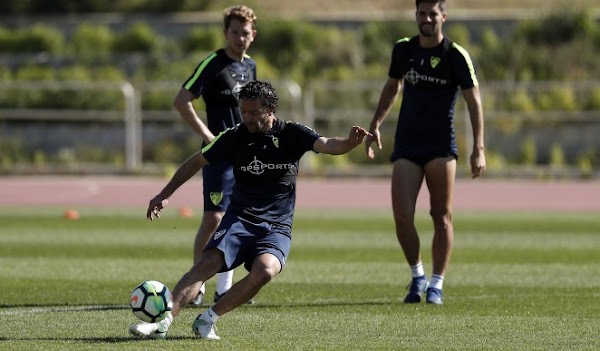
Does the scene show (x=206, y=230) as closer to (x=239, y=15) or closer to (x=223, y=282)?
(x=223, y=282)

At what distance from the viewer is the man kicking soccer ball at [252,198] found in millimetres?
7914

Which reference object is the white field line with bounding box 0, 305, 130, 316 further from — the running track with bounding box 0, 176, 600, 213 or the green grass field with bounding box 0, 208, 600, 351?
the running track with bounding box 0, 176, 600, 213

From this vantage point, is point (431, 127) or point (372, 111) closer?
point (431, 127)

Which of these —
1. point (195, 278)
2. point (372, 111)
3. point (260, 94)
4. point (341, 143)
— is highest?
point (260, 94)

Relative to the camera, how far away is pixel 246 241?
8.11 meters

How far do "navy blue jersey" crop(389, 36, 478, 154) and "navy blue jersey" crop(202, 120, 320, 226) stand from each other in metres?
2.06

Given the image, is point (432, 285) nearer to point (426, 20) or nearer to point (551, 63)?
point (426, 20)

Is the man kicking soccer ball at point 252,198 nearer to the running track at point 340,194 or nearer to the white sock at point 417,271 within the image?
the white sock at point 417,271

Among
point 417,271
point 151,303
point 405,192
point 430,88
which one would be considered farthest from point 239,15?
point 151,303

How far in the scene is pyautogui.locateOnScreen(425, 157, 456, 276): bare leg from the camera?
10164mm

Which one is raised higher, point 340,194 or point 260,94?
point 260,94

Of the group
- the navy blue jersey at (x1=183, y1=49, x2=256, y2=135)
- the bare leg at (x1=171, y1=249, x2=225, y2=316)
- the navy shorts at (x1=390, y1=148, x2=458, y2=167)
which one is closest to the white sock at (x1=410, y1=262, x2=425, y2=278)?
the navy shorts at (x1=390, y1=148, x2=458, y2=167)

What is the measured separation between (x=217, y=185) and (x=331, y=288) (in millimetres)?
1582

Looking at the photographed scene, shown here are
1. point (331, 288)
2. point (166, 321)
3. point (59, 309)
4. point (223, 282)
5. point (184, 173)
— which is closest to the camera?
point (166, 321)
